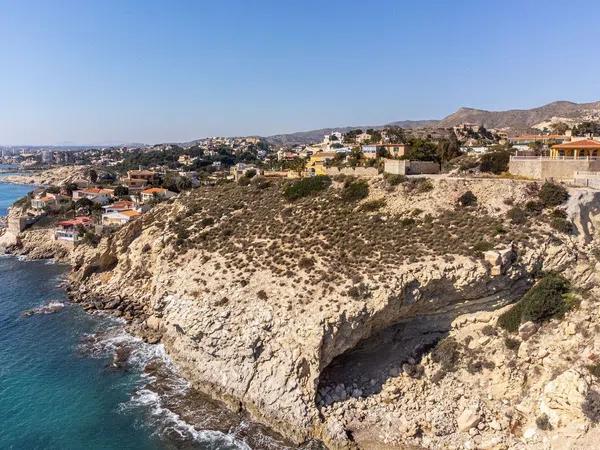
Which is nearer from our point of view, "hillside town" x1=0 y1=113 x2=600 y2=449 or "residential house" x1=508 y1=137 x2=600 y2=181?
"hillside town" x1=0 y1=113 x2=600 y2=449

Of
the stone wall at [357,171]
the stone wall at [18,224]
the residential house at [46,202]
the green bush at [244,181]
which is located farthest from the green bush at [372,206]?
the residential house at [46,202]

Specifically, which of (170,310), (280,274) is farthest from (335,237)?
(170,310)

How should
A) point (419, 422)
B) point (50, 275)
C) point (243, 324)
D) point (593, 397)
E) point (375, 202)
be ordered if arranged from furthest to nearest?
point (50, 275)
point (375, 202)
point (243, 324)
point (419, 422)
point (593, 397)

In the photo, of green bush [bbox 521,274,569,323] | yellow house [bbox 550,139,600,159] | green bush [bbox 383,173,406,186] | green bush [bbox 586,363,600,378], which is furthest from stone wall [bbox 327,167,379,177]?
green bush [bbox 586,363,600,378]

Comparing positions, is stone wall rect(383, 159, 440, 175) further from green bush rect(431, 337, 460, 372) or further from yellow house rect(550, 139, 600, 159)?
green bush rect(431, 337, 460, 372)

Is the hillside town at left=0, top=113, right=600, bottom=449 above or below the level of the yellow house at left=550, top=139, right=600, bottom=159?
below

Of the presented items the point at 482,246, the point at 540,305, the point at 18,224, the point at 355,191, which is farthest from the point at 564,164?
the point at 18,224

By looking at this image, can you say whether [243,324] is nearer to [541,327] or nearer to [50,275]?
[541,327]

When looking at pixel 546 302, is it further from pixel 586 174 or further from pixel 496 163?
pixel 496 163
